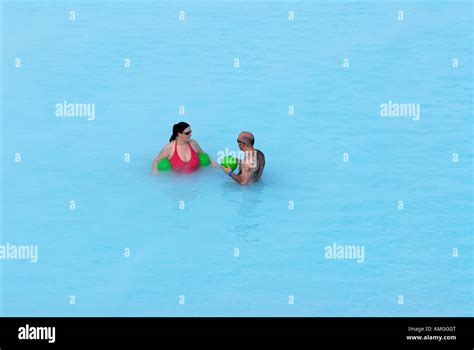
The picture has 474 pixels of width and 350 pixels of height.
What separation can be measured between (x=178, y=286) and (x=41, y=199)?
9.10 ft

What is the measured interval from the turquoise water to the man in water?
167 millimetres

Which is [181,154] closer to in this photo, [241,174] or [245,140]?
[241,174]

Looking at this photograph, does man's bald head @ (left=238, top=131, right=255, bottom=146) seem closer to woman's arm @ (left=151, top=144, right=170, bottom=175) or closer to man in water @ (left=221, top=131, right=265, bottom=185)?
man in water @ (left=221, top=131, right=265, bottom=185)

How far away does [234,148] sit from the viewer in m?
16.3

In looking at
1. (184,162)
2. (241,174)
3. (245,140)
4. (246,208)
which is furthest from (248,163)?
(184,162)

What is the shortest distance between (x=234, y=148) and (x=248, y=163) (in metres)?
1.38

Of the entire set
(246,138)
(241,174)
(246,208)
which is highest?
(246,138)

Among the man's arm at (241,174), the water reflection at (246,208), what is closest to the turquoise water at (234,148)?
the water reflection at (246,208)

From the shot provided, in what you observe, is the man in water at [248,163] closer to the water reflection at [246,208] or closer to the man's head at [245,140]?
the man's head at [245,140]

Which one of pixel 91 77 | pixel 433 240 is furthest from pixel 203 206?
pixel 91 77

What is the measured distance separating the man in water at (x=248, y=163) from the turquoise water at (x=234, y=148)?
0.55 feet

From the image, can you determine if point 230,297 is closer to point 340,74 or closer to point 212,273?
point 212,273

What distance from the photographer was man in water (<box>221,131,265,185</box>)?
14805 mm

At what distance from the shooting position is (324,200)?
1496cm
